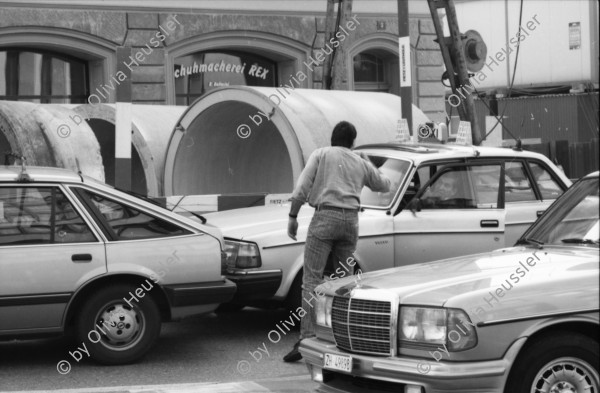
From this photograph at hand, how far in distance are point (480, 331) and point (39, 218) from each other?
4.07m

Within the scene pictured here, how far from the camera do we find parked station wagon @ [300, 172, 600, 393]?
570cm

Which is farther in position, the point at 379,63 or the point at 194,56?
the point at 379,63

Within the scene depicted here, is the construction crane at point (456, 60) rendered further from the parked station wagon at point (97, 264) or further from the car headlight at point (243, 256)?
the parked station wagon at point (97, 264)

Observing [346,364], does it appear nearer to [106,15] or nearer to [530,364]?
[530,364]

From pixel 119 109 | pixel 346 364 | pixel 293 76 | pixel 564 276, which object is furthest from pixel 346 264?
pixel 293 76

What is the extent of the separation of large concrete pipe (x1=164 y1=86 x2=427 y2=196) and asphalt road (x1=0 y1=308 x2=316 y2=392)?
3.13 m

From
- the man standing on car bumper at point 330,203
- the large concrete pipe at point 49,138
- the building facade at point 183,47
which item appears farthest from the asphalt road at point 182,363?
the building facade at point 183,47

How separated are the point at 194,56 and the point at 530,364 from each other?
16.4m

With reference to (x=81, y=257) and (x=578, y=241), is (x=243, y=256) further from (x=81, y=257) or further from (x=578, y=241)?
(x=578, y=241)

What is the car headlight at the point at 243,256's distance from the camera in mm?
9281

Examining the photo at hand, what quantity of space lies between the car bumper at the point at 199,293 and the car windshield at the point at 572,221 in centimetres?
269

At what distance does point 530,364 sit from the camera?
5.73 meters

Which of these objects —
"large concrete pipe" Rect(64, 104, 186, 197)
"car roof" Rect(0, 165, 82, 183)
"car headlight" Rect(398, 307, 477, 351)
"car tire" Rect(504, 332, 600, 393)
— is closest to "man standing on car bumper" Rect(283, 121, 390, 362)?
"car roof" Rect(0, 165, 82, 183)

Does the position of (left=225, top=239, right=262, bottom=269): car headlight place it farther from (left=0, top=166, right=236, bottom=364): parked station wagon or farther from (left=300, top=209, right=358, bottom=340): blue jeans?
(left=300, top=209, right=358, bottom=340): blue jeans
